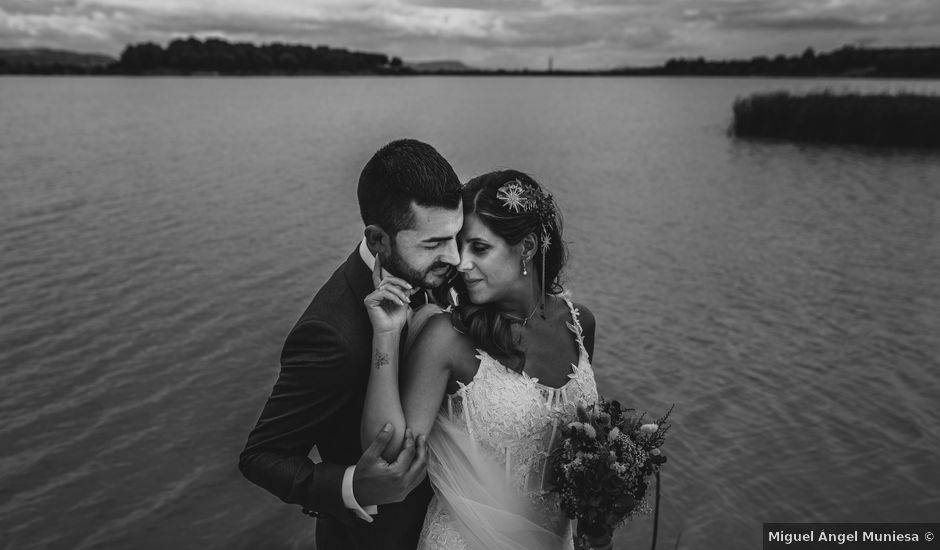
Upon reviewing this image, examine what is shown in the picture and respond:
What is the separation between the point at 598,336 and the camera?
11352 mm

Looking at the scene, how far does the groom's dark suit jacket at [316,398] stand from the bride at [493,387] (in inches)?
16.4

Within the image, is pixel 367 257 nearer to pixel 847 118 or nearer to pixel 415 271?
pixel 415 271

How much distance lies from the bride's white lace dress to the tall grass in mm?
34261

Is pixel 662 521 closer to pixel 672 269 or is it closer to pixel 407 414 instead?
pixel 407 414

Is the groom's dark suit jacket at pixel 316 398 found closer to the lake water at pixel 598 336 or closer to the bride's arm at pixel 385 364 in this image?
the bride's arm at pixel 385 364

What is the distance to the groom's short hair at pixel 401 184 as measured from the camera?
115 inches

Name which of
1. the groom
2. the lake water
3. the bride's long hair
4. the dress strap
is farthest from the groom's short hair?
the lake water

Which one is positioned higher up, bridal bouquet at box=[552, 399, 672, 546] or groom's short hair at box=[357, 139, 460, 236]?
groom's short hair at box=[357, 139, 460, 236]

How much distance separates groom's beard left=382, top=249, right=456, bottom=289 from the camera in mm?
2990

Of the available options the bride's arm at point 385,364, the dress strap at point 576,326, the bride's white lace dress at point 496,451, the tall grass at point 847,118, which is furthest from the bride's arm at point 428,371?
the tall grass at point 847,118

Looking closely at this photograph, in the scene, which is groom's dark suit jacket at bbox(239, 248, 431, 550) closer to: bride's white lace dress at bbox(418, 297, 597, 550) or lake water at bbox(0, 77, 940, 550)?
bride's white lace dress at bbox(418, 297, 597, 550)

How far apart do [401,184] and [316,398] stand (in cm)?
88

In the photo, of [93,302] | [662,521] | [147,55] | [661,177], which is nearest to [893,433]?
[662,521]

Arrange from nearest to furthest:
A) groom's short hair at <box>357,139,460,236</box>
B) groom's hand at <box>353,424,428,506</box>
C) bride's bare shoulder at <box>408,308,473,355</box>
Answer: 1. groom's hand at <box>353,424,428,506</box>
2. groom's short hair at <box>357,139,460,236</box>
3. bride's bare shoulder at <box>408,308,473,355</box>
